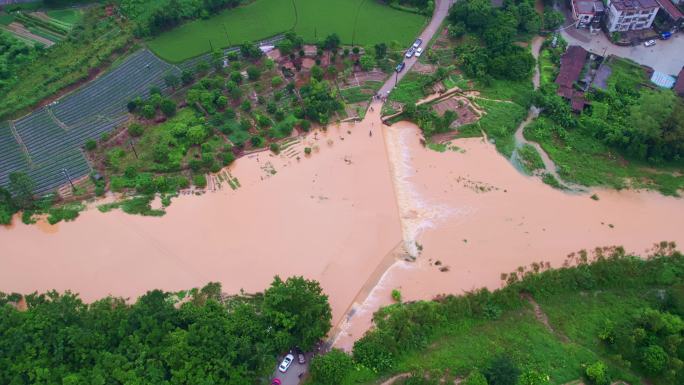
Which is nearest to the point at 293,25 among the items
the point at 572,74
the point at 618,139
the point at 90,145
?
the point at 90,145

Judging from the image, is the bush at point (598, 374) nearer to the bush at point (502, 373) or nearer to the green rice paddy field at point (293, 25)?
the bush at point (502, 373)

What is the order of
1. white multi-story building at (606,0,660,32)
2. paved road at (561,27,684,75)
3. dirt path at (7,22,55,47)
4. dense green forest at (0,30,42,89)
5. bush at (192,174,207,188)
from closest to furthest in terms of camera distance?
bush at (192,174,207,188)
dense green forest at (0,30,42,89)
dirt path at (7,22,55,47)
paved road at (561,27,684,75)
white multi-story building at (606,0,660,32)

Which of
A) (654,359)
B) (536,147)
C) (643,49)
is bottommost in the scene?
(654,359)

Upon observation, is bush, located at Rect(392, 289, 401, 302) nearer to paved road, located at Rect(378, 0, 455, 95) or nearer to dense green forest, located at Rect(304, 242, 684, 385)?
dense green forest, located at Rect(304, 242, 684, 385)

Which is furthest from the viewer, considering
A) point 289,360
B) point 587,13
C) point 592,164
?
point 587,13

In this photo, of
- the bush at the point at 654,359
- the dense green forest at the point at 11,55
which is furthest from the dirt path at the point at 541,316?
the dense green forest at the point at 11,55

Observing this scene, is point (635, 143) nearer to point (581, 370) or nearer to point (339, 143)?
point (581, 370)

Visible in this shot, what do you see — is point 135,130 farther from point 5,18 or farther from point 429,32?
point 429,32

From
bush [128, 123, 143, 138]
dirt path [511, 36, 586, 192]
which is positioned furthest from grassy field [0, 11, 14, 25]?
dirt path [511, 36, 586, 192]
